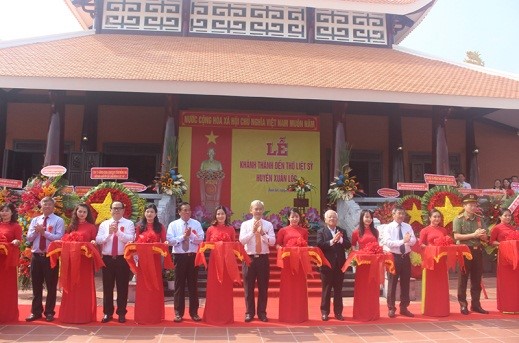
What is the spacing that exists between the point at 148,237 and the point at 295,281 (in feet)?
5.85

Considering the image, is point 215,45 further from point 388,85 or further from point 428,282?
point 428,282

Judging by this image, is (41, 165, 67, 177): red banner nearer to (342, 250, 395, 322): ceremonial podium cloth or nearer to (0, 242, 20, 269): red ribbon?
(0, 242, 20, 269): red ribbon

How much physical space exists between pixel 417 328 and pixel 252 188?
6153mm

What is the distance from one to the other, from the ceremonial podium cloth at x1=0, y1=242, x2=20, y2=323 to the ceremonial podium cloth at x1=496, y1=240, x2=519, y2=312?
596cm

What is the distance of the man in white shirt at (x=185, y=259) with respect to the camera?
5.48 metres

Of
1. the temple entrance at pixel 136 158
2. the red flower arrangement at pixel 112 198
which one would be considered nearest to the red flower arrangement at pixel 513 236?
the red flower arrangement at pixel 112 198

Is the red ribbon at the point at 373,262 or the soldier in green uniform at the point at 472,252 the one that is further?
the soldier in green uniform at the point at 472,252

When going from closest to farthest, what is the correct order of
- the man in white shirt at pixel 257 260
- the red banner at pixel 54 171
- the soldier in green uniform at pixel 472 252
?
the man in white shirt at pixel 257 260 → the soldier in green uniform at pixel 472 252 → the red banner at pixel 54 171

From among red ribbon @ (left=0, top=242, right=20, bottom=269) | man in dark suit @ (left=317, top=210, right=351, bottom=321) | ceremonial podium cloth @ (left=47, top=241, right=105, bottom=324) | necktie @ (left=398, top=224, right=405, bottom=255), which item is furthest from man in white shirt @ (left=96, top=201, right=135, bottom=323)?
necktie @ (left=398, top=224, right=405, bottom=255)

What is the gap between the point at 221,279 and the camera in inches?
210

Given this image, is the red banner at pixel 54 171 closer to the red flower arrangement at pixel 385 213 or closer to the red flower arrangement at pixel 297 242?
the red flower arrangement at pixel 297 242

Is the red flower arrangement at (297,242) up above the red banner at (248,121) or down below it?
below

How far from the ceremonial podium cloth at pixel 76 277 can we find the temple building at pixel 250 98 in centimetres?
446

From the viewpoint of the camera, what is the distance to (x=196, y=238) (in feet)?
18.4
